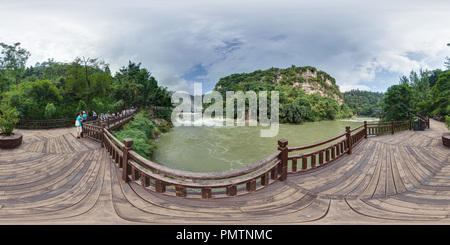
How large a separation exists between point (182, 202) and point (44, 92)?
2015 centimetres

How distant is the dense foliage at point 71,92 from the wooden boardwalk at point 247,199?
10.9 metres

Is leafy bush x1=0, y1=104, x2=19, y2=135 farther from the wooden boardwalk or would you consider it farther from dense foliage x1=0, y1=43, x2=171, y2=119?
dense foliage x1=0, y1=43, x2=171, y2=119

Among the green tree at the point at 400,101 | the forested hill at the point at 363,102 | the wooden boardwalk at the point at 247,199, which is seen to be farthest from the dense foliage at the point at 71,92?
the forested hill at the point at 363,102

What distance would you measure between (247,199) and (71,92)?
74.6ft

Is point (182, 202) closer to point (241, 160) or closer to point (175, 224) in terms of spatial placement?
point (175, 224)

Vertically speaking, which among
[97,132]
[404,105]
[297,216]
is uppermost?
[404,105]

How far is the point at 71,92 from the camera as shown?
19016mm

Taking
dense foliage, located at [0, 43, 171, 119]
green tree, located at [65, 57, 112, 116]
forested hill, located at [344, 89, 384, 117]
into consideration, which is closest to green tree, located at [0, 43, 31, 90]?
dense foliage, located at [0, 43, 171, 119]

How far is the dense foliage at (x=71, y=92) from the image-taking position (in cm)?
1434

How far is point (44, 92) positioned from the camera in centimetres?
1622

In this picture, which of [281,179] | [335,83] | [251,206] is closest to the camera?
[251,206]

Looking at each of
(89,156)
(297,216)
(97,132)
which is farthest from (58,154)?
(297,216)

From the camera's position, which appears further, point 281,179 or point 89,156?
point 89,156
